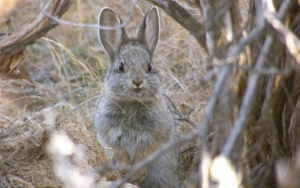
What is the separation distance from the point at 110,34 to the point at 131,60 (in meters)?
0.52

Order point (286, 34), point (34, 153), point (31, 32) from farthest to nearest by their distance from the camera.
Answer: point (31, 32) < point (34, 153) < point (286, 34)

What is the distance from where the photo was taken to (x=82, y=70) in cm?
677

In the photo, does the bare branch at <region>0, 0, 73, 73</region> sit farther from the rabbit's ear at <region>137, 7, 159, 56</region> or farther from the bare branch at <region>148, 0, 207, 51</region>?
the bare branch at <region>148, 0, 207, 51</region>

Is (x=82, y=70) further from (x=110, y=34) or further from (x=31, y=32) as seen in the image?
(x=31, y=32)

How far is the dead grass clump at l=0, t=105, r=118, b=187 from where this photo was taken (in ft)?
12.9

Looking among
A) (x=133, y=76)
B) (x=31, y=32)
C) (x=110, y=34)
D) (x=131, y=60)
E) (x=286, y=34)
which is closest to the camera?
(x=286, y=34)

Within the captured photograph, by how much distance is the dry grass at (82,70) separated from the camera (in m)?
5.93

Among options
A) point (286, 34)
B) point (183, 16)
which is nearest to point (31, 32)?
point (183, 16)

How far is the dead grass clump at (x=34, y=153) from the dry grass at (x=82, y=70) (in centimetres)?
79

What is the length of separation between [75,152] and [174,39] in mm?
2850

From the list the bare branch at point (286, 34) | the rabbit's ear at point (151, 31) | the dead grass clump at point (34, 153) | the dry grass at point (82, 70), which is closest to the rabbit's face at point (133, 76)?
the rabbit's ear at point (151, 31)

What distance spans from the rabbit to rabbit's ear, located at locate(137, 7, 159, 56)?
0.42 feet

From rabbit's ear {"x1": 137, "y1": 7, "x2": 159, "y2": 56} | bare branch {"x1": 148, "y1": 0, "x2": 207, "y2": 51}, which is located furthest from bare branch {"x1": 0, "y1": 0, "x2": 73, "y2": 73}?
bare branch {"x1": 148, "y1": 0, "x2": 207, "y2": 51}

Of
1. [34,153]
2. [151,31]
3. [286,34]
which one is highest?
[286,34]
